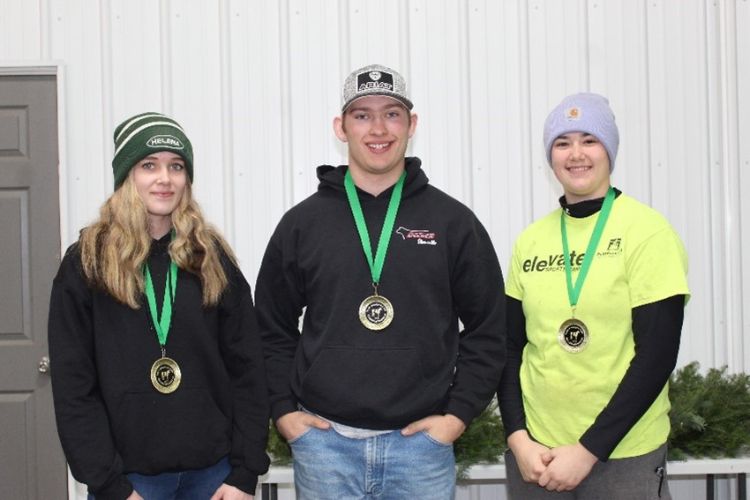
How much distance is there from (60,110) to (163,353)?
2222 millimetres

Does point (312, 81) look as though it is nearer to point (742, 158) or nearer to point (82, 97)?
point (82, 97)

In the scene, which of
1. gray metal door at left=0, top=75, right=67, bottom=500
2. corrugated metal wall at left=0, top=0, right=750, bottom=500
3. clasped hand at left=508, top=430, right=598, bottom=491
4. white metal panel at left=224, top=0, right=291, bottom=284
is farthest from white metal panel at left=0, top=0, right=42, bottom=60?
clasped hand at left=508, top=430, right=598, bottom=491

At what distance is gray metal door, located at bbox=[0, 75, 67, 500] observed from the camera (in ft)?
12.9

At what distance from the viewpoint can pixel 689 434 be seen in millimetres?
3512

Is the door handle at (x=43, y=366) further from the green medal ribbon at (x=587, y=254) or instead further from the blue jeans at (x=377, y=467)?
the green medal ribbon at (x=587, y=254)

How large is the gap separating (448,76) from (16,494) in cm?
301

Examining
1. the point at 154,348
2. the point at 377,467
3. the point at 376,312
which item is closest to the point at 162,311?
the point at 154,348

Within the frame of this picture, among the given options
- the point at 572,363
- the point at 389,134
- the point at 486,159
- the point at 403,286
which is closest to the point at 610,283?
the point at 572,363

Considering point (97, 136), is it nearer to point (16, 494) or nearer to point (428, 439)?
point (16, 494)

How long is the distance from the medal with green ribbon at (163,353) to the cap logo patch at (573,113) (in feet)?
4.07

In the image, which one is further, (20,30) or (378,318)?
(20,30)

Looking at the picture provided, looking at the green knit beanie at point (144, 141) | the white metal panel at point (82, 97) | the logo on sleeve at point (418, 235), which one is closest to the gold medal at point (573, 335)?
the logo on sleeve at point (418, 235)

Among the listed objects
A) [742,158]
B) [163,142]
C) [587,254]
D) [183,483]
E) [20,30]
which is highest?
[20,30]

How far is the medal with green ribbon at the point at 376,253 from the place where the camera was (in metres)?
2.32
